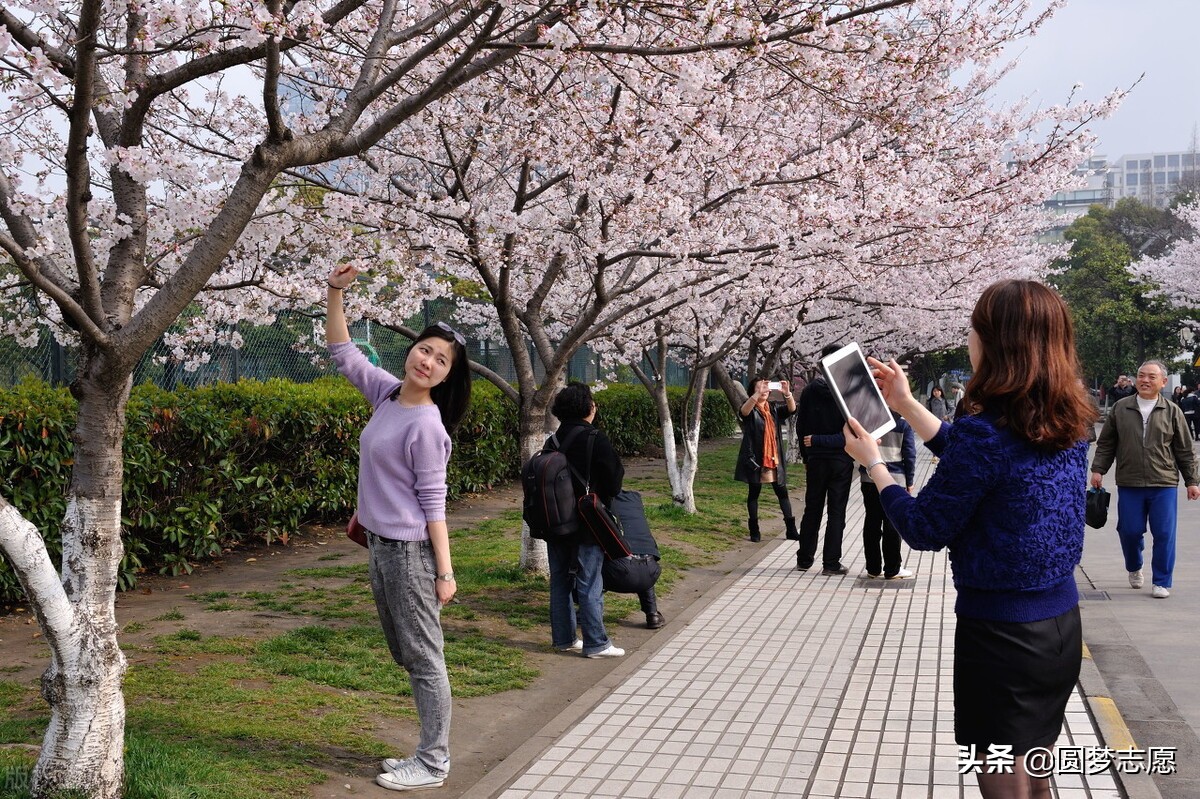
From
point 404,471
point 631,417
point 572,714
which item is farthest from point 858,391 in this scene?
point 631,417

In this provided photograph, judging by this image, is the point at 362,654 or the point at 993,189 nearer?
the point at 362,654

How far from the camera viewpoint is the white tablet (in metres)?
3.50

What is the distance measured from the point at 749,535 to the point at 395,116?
9.45m

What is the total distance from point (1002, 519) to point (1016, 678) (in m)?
0.42

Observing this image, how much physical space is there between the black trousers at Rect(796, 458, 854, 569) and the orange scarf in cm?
190

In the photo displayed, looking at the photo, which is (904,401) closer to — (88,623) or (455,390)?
(455,390)

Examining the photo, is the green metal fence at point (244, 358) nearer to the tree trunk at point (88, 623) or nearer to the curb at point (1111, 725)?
the tree trunk at point (88, 623)

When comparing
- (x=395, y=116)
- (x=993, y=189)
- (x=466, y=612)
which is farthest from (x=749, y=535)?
(x=395, y=116)

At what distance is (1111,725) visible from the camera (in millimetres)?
5496

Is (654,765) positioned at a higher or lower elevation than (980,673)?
lower

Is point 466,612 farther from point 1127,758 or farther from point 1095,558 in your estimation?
point 1095,558

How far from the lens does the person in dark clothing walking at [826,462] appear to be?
34.0ft

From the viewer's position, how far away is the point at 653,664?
7.04 meters

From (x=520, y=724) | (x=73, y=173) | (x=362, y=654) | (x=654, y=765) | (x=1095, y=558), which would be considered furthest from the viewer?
(x=1095, y=558)
